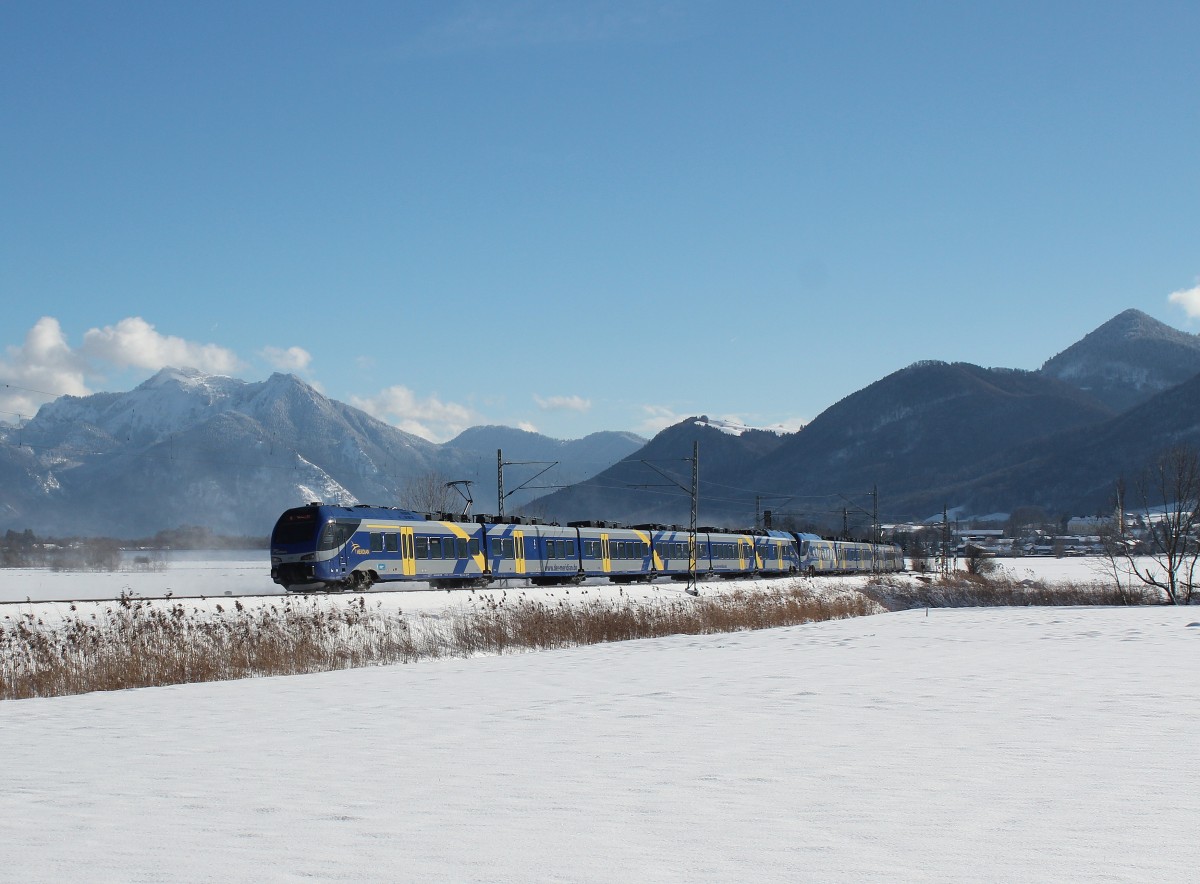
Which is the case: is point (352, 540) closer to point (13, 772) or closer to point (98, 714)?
point (98, 714)

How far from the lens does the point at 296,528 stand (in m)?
38.9

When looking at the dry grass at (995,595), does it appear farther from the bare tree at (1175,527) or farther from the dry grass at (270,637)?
the dry grass at (270,637)

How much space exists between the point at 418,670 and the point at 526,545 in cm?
2646

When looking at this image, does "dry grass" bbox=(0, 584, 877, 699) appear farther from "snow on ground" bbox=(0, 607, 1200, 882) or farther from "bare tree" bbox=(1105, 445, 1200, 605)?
"bare tree" bbox=(1105, 445, 1200, 605)

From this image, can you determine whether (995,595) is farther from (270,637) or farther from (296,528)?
(270,637)

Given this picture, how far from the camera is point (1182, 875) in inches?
274

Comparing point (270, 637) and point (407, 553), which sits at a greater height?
point (407, 553)

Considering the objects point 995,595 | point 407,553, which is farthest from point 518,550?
point 995,595

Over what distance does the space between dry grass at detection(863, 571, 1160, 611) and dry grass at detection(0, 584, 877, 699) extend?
91.3ft

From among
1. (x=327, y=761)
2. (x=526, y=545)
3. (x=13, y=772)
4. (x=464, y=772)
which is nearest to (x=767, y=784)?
(x=464, y=772)

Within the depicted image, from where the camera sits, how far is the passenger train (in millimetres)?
38469

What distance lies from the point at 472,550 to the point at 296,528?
8401mm

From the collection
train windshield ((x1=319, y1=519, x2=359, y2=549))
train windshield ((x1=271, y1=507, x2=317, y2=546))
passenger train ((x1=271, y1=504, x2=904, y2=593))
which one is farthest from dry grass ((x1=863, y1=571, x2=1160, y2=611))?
train windshield ((x1=271, y1=507, x2=317, y2=546))

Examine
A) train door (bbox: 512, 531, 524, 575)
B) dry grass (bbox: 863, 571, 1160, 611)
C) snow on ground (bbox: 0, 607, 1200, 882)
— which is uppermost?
train door (bbox: 512, 531, 524, 575)
